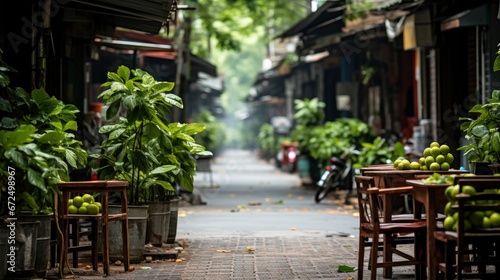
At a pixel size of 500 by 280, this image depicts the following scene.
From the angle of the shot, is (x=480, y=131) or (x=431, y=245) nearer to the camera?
(x=431, y=245)

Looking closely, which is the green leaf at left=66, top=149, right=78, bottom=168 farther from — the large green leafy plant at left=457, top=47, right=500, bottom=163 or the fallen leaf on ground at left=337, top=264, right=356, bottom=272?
the large green leafy plant at left=457, top=47, right=500, bottom=163

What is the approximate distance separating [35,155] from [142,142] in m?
3.45

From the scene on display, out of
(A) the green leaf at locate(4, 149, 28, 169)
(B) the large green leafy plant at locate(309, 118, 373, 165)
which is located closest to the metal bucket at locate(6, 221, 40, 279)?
(A) the green leaf at locate(4, 149, 28, 169)

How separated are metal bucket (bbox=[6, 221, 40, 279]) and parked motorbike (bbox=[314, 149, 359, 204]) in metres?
13.5

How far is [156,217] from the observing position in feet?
42.0

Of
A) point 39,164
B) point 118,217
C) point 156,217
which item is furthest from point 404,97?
point 39,164

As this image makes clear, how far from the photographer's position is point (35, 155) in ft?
29.2

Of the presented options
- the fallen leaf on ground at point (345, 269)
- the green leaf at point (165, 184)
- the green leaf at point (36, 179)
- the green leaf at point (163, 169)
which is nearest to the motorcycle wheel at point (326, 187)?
the green leaf at point (165, 184)

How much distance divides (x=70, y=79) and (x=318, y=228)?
18.2ft

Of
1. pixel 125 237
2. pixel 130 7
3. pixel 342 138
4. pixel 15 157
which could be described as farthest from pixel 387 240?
pixel 342 138

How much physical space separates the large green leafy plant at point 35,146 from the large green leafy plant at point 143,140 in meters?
0.81

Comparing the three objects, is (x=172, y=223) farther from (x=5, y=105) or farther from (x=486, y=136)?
(x=486, y=136)

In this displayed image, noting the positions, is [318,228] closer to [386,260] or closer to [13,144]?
[386,260]

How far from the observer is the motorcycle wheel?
22.3 m
